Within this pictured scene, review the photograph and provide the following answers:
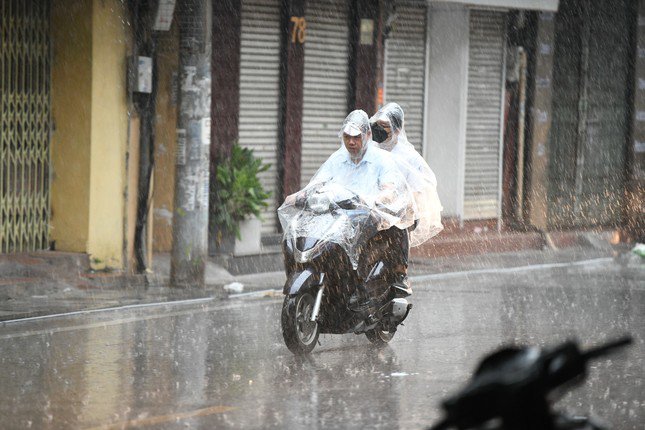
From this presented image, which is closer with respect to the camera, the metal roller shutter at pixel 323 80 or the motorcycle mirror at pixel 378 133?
the motorcycle mirror at pixel 378 133

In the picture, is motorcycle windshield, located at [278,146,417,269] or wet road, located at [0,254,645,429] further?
motorcycle windshield, located at [278,146,417,269]

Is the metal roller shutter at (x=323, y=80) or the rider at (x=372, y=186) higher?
the metal roller shutter at (x=323, y=80)

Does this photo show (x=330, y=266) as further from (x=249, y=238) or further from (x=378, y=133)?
(x=249, y=238)

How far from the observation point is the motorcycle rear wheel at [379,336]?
1019 cm

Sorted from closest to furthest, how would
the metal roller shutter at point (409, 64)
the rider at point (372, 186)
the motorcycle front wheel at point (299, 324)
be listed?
the motorcycle front wheel at point (299, 324), the rider at point (372, 186), the metal roller shutter at point (409, 64)

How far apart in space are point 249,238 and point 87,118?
2.84 metres

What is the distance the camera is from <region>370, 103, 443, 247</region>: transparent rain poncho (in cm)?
1070

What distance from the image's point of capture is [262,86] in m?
16.4

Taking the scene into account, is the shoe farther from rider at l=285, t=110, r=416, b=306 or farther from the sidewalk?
the sidewalk

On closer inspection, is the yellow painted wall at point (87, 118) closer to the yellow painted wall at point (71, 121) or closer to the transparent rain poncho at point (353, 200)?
the yellow painted wall at point (71, 121)

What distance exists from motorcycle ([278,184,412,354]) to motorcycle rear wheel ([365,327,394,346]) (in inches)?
8.9

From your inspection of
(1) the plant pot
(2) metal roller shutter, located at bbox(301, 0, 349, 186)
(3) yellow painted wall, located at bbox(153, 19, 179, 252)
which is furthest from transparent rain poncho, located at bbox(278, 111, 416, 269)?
(2) metal roller shutter, located at bbox(301, 0, 349, 186)

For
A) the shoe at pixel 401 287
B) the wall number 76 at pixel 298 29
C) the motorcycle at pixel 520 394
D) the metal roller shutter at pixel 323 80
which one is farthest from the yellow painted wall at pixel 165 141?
the motorcycle at pixel 520 394

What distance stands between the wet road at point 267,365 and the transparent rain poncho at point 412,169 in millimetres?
910
